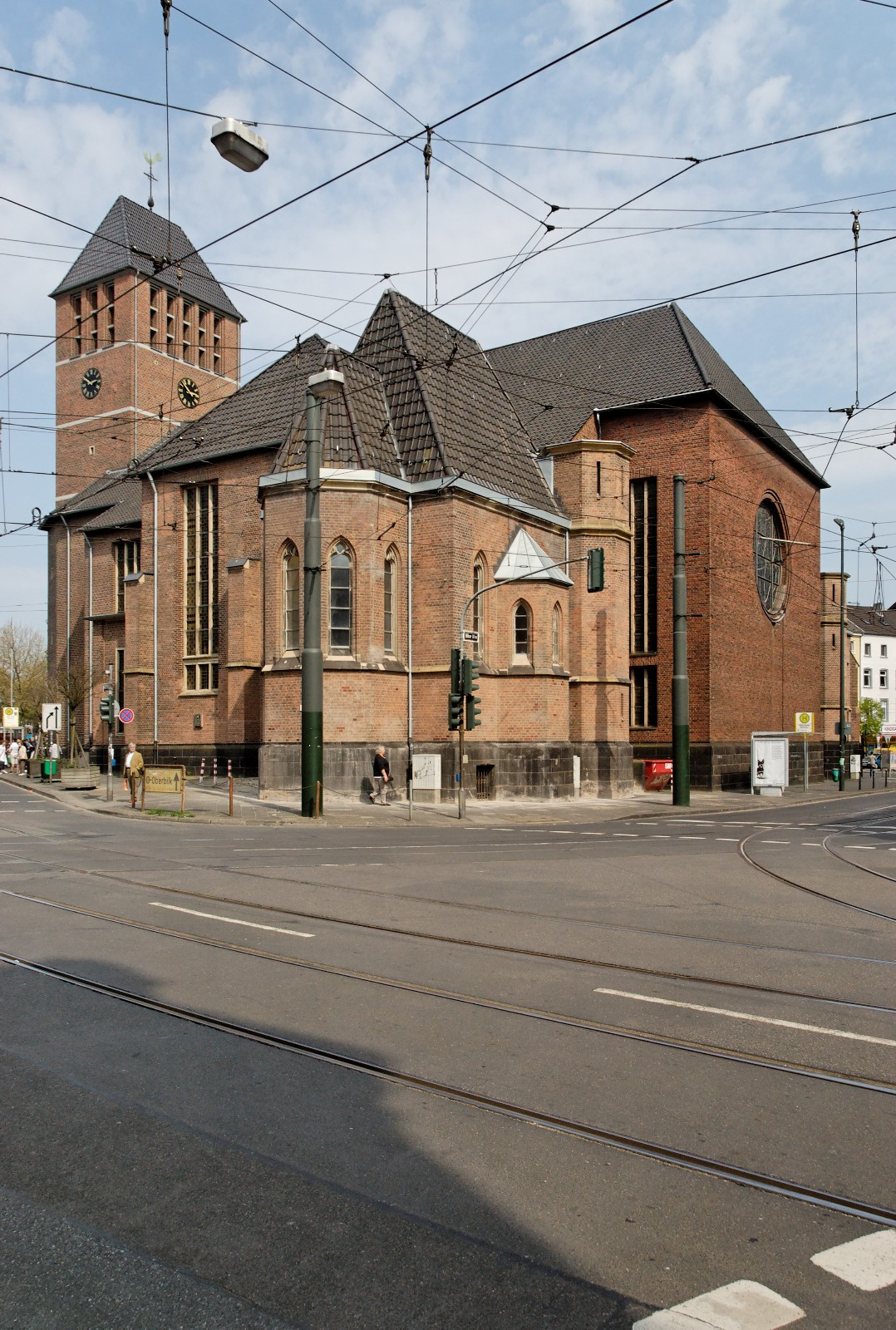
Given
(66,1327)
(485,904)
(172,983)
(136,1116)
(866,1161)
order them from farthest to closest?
(485,904), (172,983), (136,1116), (866,1161), (66,1327)

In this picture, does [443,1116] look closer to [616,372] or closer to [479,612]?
[479,612]

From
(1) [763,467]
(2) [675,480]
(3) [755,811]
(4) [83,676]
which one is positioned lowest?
(3) [755,811]

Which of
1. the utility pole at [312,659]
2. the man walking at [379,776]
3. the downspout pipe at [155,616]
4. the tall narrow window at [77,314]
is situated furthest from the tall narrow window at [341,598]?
the tall narrow window at [77,314]

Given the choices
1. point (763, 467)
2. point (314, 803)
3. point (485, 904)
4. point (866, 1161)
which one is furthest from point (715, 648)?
point (866, 1161)

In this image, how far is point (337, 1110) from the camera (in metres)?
4.61

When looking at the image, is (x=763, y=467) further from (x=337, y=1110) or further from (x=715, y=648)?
(x=337, y=1110)

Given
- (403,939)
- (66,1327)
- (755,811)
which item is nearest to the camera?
(66,1327)

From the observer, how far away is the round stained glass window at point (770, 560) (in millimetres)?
42250

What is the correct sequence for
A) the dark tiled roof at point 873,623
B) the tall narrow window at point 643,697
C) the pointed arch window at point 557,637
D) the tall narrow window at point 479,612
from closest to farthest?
1. the tall narrow window at point 479,612
2. the pointed arch window at point 557,637
3. the tall narrow window at point 643,697
4. the dark tiled roof at point 873,623

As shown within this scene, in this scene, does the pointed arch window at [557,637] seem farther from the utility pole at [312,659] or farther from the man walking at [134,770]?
the man walking at [134,770]

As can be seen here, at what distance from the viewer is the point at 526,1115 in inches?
180

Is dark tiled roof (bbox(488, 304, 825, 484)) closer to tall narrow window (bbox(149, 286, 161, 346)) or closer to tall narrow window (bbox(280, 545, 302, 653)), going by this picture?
tall narrow window (bbox(280, 545, 302, 653))

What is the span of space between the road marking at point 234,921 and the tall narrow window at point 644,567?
98.5 ft

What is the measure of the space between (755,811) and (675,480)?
9272 mm
